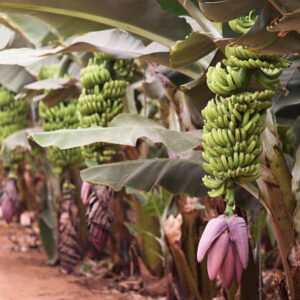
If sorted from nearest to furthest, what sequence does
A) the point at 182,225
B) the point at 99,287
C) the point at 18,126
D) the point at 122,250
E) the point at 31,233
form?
the point at 182,225, the point at 99,287, the point at 122,250, the point at 18,126, the point at 31,233

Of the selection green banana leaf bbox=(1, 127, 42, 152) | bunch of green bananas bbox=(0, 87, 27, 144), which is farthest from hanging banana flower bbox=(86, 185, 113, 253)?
bunch of green bananas bbox=(0, 87, 27, 144)

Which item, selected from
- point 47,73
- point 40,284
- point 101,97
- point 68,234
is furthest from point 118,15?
point 40,284

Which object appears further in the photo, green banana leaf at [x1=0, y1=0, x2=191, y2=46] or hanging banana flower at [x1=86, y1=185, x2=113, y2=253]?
hanging banana flower at [x1=86, y1=185, x2=113, y2=253]

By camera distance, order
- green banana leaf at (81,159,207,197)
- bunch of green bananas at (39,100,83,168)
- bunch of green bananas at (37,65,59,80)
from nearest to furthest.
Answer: green banana leaf at (81,159,207,197) → bunch of green bananas at (39,100,83,168) → bunch of green bananas at (37,65,59,80)

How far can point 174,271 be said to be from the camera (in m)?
2.16

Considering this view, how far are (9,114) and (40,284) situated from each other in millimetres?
1146

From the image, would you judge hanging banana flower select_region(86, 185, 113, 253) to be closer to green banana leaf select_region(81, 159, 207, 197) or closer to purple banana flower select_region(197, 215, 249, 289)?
green banana leaf select_region(81, 159, 207, 197)

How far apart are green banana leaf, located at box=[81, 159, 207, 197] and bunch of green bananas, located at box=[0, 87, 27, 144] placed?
5.00 ft

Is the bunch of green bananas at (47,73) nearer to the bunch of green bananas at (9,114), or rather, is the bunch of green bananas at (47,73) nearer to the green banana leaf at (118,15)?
the bunch of green bananas at (9,114)

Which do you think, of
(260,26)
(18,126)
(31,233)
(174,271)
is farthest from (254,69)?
(31,233)

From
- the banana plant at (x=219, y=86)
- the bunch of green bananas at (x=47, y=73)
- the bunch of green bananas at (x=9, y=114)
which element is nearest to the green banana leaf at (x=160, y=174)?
the banana plant at (x=219, y=86)

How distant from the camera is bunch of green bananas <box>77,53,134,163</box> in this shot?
1859mm

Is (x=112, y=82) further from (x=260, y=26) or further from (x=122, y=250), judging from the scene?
(x=122, y=250)

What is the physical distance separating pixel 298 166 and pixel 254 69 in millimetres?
475
